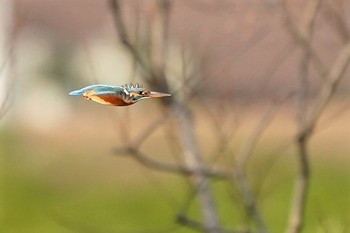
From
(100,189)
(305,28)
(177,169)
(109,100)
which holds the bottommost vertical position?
(100,189)

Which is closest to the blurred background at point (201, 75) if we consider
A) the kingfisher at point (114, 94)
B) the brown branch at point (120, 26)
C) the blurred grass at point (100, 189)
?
the brown branch at point (120, 26)

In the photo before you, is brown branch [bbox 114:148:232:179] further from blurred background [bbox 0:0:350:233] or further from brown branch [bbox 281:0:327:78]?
brown branch [bbox 281:0:327:78]

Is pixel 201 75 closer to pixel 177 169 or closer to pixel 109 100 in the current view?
pixel 177 169

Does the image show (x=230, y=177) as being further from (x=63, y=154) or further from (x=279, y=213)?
(x=63, y=154)

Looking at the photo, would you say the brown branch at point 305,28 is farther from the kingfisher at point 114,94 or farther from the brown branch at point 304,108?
the kingfisher at point 114,94

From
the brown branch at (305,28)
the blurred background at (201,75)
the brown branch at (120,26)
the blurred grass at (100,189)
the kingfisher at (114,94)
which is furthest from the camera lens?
the blurred grass at (100,189)

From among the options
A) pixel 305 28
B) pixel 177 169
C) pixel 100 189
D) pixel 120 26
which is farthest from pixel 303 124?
pixel 100 189
